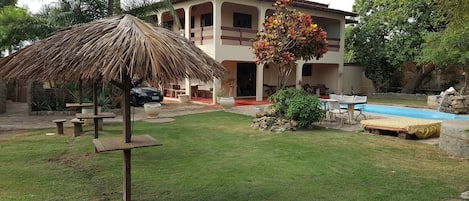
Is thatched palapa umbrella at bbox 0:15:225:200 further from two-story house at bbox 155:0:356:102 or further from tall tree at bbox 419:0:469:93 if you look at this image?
tall tree at bbox 419:0:469:93

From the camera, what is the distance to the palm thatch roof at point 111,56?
379cm

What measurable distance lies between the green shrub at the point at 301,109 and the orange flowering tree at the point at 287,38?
1293 mm

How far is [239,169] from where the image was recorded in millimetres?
6371

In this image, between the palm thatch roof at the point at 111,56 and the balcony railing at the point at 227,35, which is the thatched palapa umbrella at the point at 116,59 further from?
the balcony railing at the point at 227,35

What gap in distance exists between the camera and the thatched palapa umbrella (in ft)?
12.5

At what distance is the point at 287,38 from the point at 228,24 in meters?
9.73

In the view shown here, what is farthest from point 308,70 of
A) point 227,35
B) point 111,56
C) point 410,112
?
point 111,56

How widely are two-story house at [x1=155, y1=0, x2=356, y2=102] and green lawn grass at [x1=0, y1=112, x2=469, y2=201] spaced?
29.6 ft

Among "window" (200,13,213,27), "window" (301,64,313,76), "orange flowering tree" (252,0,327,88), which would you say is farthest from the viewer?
"window" (301,64,313,76)

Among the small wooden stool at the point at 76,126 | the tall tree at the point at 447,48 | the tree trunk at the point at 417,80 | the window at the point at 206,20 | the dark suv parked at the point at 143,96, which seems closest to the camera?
the small wooden stool at the point at 76,126

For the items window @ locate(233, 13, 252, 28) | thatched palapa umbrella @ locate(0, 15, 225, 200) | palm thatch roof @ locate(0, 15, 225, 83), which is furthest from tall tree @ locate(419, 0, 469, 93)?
thatched palapa umbrella @ locate(0, 15, 225, 200)

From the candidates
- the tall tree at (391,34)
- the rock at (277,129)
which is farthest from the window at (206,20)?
the tall tree at (391,34)

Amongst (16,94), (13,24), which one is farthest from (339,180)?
(16,94)

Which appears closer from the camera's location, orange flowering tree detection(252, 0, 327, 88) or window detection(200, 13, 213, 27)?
orange flowering tree detection(252, 0, 327, 88)
